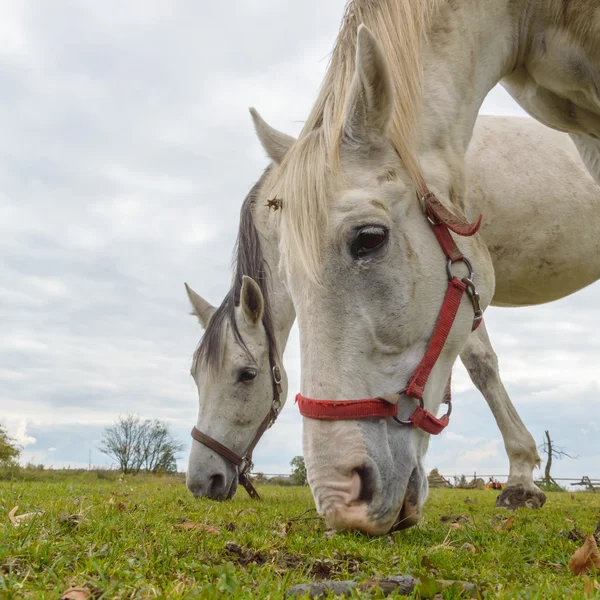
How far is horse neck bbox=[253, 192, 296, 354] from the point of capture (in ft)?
21.8

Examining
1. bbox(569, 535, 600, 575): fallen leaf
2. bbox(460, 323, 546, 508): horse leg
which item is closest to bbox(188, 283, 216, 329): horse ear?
bbox(460, 323, 546, 508): horse leg

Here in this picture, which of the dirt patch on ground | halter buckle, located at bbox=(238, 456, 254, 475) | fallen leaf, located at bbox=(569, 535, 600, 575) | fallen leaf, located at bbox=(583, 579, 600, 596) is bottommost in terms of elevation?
the dirt patch on ground

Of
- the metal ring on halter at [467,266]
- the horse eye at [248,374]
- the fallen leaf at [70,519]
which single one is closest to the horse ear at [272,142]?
the metal ring on halter at [467,266]

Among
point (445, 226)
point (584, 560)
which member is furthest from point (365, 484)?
point (445, 226)

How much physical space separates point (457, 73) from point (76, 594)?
3201mm

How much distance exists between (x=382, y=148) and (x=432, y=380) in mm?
1197

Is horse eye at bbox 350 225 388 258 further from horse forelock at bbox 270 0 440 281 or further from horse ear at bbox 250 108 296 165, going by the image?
horse ear at bbox 250 108 296 165

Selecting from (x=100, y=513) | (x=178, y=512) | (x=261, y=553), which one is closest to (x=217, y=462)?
(x=178, y=512)

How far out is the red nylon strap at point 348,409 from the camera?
8.77 ft

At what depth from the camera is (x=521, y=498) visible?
19.6 feet

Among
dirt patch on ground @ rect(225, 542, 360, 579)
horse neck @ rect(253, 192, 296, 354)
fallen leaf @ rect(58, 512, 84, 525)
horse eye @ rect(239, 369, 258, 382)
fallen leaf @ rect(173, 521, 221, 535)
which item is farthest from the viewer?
horse neck @ rect(253, 192, 296, 354)

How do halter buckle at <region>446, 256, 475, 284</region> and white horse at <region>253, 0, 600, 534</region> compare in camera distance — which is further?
halter buckle at <region>446, 256, 475, 284</region>

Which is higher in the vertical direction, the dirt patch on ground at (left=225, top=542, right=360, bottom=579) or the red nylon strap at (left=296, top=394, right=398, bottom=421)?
the red nylon strap at (left=296, top=394, right=398, bottom=421)

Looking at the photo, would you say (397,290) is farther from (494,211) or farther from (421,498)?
(494,211)
